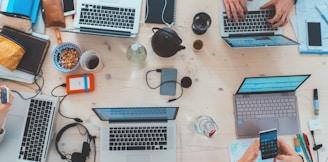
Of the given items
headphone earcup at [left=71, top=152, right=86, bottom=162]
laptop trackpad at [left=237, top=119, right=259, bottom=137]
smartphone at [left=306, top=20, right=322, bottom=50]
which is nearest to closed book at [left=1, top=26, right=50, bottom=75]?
headphone earcup at [left=71, top=152, right=86, bottom=162]

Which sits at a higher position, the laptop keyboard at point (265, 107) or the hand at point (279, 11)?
the hand at point (279, 11)

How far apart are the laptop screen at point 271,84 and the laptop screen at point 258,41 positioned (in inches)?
5.8

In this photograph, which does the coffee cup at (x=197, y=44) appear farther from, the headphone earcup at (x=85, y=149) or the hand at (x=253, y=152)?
the headphone earcup at (x=85, y=149)

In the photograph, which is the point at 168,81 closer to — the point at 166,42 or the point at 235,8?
the point at 166,42

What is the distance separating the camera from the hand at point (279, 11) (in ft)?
4.04

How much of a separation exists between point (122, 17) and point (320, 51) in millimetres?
884

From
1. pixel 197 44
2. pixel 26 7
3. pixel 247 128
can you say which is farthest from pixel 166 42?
pixel 26 7

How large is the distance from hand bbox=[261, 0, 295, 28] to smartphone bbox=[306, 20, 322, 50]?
0.43 feet

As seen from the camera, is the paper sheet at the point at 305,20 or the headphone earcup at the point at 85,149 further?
the paper sheet at the point at 305,20

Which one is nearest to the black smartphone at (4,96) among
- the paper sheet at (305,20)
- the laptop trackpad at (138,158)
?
the laptop trackpad at (138,158)

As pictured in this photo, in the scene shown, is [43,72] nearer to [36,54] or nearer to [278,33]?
[36,54]

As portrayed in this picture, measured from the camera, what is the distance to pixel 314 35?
1300 millimetres

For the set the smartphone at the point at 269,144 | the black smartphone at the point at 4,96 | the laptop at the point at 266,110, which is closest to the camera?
the black smartphone at the point at 4,96

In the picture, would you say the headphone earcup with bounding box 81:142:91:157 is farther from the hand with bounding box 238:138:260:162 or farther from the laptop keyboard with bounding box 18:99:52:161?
the hand with bounding box 238:138:260:162
